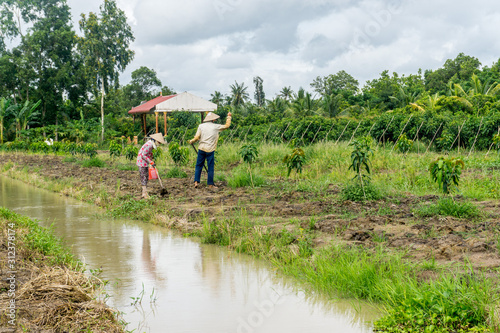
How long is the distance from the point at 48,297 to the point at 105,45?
3819 cm

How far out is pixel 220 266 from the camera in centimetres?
587

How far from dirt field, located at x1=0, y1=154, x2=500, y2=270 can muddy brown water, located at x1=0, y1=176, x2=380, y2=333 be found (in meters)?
0.87

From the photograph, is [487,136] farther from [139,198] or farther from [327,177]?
[139,198]

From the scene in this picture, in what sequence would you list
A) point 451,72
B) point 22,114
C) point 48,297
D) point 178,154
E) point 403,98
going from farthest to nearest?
1. point 451,72
2. point 403,98
3. point 22,114
4. point 178,154
5. point 48,297

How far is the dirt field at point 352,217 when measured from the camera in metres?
5.24

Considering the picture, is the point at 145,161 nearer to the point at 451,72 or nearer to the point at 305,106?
the point at 305,106

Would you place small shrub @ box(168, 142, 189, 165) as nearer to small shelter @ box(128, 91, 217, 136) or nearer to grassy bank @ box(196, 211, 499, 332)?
grassy bank @ box(196, 211, 499, 332)

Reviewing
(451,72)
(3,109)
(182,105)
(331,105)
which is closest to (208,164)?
(182,105)

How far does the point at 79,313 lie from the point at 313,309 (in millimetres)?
1882

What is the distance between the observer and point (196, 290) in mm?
5020

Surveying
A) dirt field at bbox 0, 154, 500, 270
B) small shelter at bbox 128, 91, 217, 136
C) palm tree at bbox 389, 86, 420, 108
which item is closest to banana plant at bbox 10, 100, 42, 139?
small shelter at bbox 128, 91, 217, 136

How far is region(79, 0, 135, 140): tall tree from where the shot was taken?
38.7m

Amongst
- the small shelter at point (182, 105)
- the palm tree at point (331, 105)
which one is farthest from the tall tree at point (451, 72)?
the small shelter at point (182, 105)

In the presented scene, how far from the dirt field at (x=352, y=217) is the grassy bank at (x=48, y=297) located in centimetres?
252
